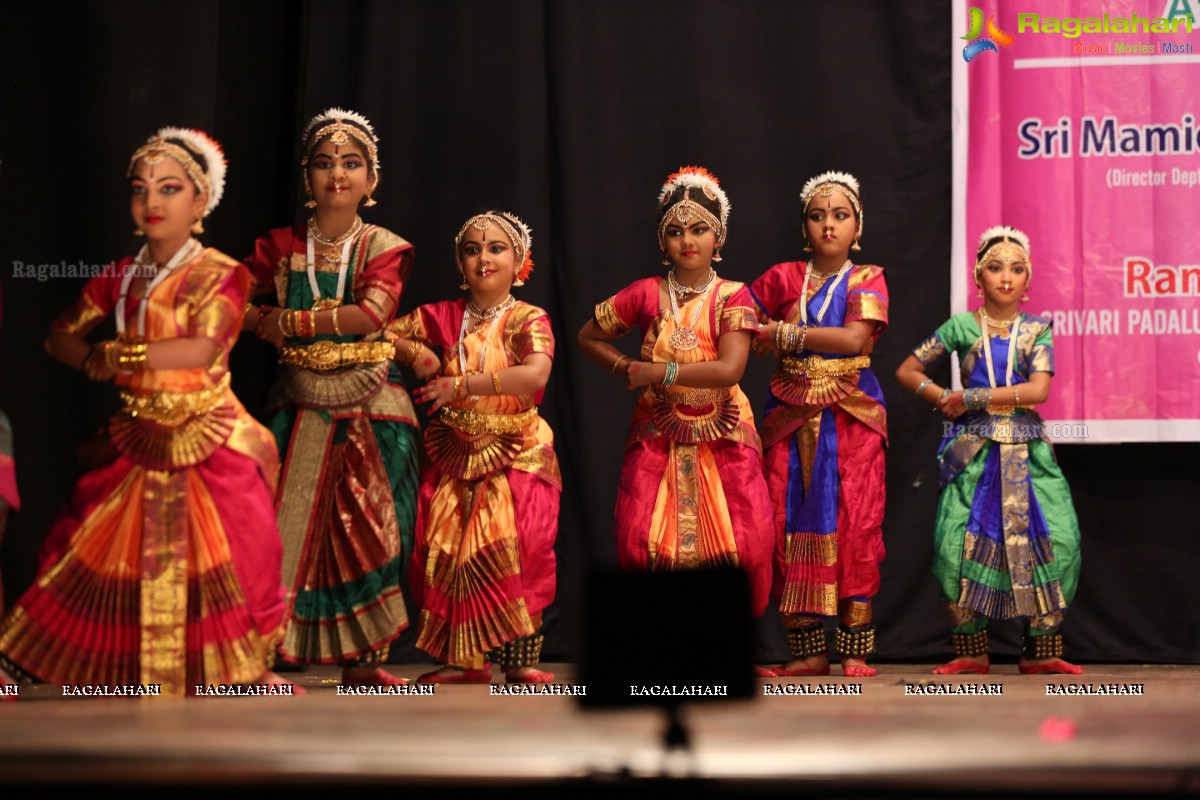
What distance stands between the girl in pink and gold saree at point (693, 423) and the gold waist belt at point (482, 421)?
1.31 ft

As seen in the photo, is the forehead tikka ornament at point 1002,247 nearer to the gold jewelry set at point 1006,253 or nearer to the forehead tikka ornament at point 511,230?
the gold jewelry set at point 1006,253

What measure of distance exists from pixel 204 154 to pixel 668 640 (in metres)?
2.26

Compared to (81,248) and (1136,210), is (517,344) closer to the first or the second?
(81,248)

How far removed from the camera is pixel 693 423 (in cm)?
466

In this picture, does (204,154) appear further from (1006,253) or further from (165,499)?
(1006,253)

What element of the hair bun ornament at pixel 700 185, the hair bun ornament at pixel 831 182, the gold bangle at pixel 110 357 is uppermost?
the hair bun ornament at pixel 831 182

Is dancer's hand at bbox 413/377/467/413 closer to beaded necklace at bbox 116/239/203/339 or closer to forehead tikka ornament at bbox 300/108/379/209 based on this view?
forehead tikka ornament at bbox 300/108/379/209

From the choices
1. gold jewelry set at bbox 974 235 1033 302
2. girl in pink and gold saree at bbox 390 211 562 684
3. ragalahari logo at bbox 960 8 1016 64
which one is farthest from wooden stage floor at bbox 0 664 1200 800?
ragalahari logo at bbox 960 8 1016 64

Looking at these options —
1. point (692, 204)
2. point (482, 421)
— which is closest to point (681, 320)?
point (692, 204)

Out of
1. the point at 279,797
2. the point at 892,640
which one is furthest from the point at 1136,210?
the point at 279,797

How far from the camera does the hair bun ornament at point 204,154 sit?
392cm

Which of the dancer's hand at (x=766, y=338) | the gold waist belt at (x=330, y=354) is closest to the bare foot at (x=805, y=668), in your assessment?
the dancer's hand at (x=766, y=338)

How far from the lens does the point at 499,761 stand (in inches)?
88.7

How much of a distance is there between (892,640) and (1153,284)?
1.76m
